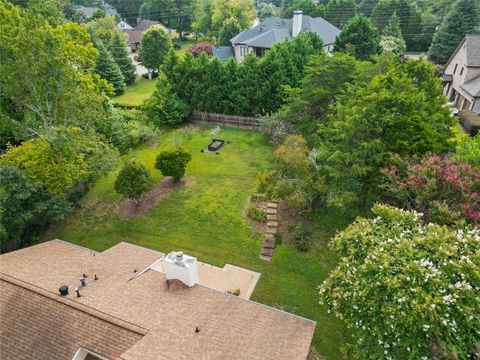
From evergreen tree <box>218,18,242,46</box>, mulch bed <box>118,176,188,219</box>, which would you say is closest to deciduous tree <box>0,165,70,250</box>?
mulch bed <box>118,176,188,219</box>

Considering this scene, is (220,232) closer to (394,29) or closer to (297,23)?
(297,23)

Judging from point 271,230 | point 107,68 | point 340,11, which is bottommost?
point 271,230

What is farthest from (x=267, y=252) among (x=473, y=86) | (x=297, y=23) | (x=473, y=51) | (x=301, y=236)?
(x=297, y=23)

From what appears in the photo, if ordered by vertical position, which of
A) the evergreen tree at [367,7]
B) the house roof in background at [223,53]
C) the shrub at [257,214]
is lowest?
the shrub at [257,214]

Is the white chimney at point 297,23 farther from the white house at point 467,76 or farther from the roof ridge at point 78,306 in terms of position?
the roof ridge at point 78,306

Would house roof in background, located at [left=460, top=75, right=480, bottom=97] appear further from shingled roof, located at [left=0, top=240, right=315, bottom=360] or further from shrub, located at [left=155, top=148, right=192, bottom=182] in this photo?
shingled roof, located at [left=0, top=240, right=315, bottom=360]

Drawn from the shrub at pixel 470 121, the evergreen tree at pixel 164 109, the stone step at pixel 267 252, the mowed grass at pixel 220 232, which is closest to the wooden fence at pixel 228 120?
the evergreen tree at pixel 164 109

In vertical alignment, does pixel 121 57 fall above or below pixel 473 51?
below
